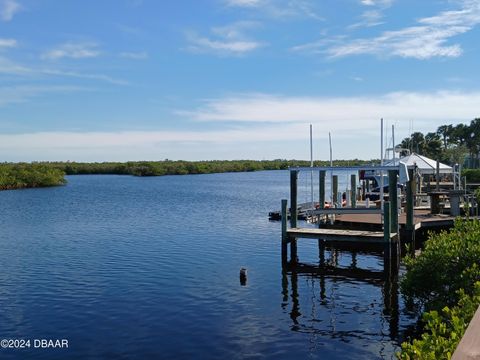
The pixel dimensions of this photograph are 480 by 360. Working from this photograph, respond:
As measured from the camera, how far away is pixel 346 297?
20000 mm

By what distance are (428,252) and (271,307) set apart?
6.04 metres

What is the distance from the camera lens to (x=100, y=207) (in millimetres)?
56500

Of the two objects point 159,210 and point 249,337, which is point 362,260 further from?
point 159,210

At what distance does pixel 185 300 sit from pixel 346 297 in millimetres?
6298

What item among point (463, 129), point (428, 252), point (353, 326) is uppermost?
point (463, 129)

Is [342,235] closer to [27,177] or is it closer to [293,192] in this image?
[293,192]

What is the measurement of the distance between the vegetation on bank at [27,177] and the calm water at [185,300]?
59.5 metres

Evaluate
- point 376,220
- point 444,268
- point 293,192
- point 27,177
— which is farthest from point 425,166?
point 27,177

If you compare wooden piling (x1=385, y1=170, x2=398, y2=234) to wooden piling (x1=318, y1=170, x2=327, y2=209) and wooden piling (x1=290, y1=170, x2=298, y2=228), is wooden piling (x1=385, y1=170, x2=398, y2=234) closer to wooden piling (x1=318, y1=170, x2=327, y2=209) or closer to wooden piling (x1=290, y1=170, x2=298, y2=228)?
wooden piling (x1=290, y1=170, x2=298, y2=228)

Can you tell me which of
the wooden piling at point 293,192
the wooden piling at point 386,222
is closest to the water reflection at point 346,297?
the wooden piling at point 386,222

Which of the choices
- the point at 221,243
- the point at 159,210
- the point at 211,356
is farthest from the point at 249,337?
the point at 159,210

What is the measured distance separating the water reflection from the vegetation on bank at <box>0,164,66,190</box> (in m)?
76.3

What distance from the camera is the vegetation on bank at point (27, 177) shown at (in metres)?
89.8

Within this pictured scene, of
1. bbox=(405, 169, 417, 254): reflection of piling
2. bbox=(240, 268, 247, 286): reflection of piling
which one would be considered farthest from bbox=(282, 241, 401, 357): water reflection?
bbox=(405, 169, 417, 254): reflection of piling
